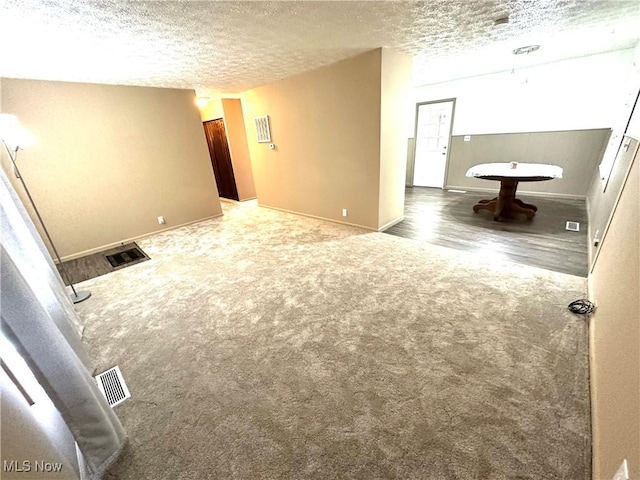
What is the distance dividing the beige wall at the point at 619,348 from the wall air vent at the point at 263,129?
4.56 m

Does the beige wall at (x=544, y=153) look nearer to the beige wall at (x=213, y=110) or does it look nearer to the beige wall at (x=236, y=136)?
the beige wall at (x=236, y=136)

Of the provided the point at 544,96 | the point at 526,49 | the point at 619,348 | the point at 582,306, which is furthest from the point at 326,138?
the point at 544,96

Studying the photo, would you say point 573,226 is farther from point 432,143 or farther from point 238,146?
point 238,146

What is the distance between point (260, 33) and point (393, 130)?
200 centimetres

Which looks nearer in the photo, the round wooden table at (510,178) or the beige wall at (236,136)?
the round wooden table at (510,178)

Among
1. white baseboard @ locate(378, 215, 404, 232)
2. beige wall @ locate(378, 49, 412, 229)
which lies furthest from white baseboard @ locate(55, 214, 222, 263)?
beige wall @ locate(378, 49, 412, 229)

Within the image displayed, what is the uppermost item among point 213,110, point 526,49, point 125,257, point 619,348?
point 526,49

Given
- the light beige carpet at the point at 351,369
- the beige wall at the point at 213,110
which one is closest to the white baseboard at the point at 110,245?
the light beige carpet at the point at 351,369

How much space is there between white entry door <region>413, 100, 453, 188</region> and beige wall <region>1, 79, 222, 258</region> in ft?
16.0

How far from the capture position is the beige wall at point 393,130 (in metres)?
3.19

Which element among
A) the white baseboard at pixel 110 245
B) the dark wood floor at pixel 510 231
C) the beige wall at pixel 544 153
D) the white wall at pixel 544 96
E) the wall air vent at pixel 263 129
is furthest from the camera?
the wall air vent at pixel 263 129

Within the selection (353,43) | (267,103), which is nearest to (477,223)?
(353,43)

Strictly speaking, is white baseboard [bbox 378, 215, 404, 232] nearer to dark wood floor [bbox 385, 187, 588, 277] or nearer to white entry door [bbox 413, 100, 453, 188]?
dark wood floor [bbox 385, 187, 588, 277]
